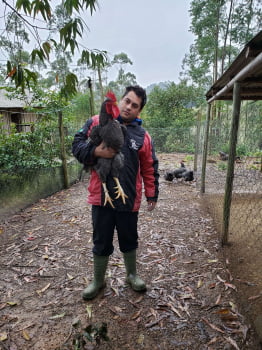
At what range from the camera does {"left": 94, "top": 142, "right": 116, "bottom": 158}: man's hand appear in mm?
1548

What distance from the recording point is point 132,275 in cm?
207

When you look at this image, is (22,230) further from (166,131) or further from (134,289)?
(166,131)

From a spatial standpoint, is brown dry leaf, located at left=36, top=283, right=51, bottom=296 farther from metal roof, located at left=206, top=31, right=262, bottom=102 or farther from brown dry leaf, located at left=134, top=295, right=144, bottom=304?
metal roof, located at left=206, top=31, right=262, bottom=102

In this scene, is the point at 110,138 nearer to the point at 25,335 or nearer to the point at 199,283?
the point at 25,335

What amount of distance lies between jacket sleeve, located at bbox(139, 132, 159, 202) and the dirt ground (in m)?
0.89

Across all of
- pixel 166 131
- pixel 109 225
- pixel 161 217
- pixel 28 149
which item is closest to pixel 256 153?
pixel 161 217

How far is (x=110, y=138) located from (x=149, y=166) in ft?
1.78

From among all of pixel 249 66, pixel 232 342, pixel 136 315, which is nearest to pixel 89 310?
pixel 136 315

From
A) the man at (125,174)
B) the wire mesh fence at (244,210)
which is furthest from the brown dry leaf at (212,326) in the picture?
the man at (125,174)

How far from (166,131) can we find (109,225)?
10.2 metres

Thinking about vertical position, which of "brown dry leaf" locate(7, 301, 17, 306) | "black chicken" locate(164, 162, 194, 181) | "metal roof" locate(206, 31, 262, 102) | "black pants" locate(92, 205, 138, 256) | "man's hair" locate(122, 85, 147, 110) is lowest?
"brown dry leaf" locate(7, 301, 17, 306)

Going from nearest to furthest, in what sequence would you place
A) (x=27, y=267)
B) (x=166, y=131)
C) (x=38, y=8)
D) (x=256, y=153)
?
(x=38, y=8)
(x=27, y=267)
(x=256, y=153)
(x=166, y=131)

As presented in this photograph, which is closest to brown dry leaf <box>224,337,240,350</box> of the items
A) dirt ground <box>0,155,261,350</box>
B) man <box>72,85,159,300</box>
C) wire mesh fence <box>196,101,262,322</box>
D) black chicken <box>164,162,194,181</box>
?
dirt ground <box>0,155,261,350</box>

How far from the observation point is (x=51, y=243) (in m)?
2.92
